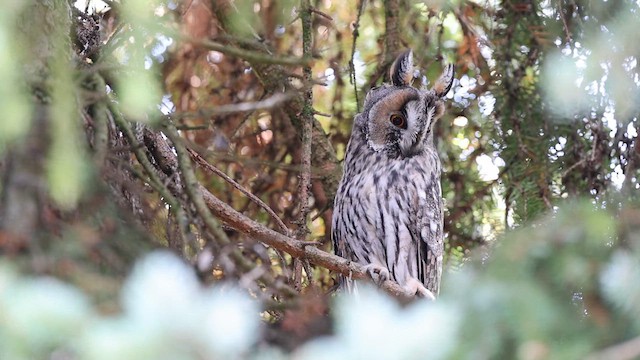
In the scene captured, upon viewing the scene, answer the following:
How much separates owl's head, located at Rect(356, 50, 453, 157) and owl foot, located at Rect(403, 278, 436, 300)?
385 millimetres

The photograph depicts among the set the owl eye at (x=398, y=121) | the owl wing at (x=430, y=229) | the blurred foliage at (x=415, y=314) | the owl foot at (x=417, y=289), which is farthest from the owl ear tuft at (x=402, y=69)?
the blurred foliage at (x=415, y=314)

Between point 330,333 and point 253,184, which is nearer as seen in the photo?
point 330,333

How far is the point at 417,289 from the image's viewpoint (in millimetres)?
2521

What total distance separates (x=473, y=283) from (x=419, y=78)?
5.94 ft

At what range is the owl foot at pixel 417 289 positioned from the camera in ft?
8.11

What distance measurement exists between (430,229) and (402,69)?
18.7 inches

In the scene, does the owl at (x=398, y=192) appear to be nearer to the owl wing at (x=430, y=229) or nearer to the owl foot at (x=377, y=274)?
the owl wing at (x=430, y=229)

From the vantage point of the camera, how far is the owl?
2.56 metres

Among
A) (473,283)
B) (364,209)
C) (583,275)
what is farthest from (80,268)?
(364,209)

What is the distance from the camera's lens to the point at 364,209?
2590 millimetres

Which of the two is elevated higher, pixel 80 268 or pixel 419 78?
pixel 419 78

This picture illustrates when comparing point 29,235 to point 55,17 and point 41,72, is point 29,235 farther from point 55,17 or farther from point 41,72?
point 55,17

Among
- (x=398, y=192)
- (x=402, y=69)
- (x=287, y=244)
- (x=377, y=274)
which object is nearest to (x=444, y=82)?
(x=402, y=69)

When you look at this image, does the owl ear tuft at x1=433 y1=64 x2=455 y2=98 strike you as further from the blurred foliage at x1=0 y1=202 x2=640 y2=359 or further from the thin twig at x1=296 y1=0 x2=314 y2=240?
the blurred foliage at x1=0 y1=202 x2=640 y2=359
